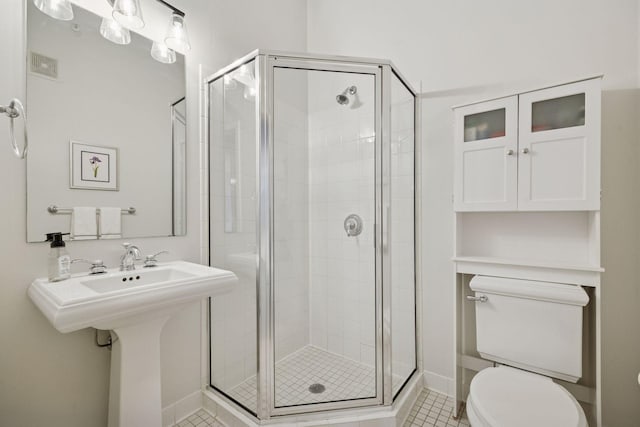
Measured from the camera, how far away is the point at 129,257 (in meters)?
1.38

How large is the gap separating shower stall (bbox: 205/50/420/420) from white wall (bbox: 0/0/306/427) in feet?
0.40

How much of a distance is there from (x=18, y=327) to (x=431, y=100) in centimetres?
236

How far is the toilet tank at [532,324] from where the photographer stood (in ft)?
4.33

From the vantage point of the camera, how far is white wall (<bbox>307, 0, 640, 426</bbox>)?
4.62 feet

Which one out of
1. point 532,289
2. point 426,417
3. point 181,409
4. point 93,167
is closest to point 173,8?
point 93,167

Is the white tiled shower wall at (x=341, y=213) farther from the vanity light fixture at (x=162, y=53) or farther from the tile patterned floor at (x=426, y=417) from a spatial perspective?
the vanity light fixture at (x=162, y=53)

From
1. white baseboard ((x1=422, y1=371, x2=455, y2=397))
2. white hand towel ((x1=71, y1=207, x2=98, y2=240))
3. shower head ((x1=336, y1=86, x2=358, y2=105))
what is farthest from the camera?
white baseboard ((x1=422, y1=371, x2=455, y2=397))

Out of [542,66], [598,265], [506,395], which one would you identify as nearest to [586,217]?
[598,265]

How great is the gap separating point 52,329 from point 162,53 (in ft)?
4.56

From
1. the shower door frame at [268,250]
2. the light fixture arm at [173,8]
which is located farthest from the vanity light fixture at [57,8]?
the shower door frame at [268,250]

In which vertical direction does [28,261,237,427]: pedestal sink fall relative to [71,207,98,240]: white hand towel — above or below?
below

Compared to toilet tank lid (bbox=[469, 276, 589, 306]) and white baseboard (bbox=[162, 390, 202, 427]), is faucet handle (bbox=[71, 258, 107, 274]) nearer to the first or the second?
white baseboard (bbox=[162, 390, 202, 427])

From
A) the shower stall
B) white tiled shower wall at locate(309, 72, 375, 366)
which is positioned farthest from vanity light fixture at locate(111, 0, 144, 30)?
white tiled shower wall at locate(309, 72, 375, 366)

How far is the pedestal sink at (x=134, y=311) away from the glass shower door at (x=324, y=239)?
1.57 ft
